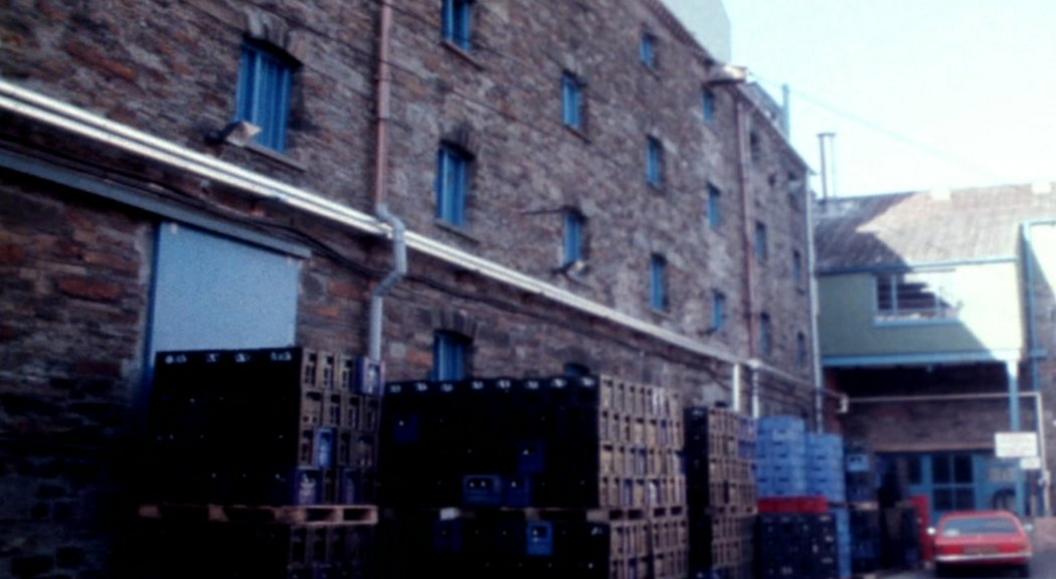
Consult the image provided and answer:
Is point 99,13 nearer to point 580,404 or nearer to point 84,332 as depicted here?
point 84,332

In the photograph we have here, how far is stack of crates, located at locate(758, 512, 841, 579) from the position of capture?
1595 centimetres

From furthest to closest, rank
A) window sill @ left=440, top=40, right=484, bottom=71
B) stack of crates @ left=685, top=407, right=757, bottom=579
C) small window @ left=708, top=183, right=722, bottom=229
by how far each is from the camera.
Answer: small window @ left=708, top=183, right=722, bottom=229
window sill @ left=440, top=40, right=484, bottom=71
stack of crates @ left=685, top=407, right=757, bottom=579

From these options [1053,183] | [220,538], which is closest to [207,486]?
[220,538]

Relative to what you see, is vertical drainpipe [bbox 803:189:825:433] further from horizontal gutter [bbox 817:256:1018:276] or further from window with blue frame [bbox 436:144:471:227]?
window with blue frame [bbox 436:144:471:227]

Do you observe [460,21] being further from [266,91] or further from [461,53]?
[266,91]

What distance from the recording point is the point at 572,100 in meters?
19.1

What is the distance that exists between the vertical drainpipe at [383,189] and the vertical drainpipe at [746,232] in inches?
526

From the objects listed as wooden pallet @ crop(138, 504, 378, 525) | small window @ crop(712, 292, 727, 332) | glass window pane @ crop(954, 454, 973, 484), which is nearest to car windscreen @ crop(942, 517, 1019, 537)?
small window @ crop(712, 292, 727, 332)

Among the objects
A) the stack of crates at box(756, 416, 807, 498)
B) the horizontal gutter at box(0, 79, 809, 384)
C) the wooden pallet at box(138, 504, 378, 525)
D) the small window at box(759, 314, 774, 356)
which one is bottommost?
the wooden pallet at box(138, 504, 378, 525)

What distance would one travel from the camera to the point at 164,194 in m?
10.6

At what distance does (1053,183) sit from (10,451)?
34086 mm

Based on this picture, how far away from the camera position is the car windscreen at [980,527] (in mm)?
20562

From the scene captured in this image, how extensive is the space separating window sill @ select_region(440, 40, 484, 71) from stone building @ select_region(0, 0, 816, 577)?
0.14 feet

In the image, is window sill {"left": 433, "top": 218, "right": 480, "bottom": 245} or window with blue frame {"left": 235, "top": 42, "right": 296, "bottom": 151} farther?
window sill {"left": 433, "top": 218, "right": 480, "bottom": 245}
